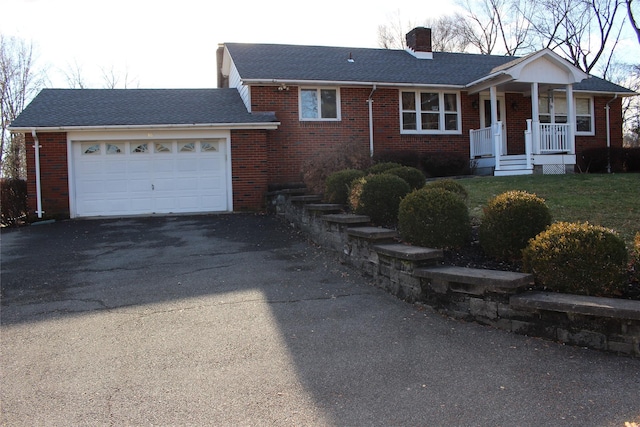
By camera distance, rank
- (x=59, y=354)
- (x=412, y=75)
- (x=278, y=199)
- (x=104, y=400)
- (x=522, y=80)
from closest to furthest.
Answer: (x=104, y=400), (x=59, y=354), (x=278, y=199), (x=522, y=80), (x=412, y=75)

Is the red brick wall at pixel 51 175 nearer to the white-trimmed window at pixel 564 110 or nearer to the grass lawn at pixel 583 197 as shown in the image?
the grass lawn at pixel 583 197

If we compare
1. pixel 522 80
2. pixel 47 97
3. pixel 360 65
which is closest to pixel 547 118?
pixel 522 80

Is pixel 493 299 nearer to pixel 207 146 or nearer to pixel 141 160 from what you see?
pixel 207 146

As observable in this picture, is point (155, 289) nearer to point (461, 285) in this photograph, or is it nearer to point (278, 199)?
point (461, 285)

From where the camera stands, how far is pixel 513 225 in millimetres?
5641

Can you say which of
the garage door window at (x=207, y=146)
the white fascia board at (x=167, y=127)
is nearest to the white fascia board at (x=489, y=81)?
the white fascia board at (x=167, y=127)

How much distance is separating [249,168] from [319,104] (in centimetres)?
334

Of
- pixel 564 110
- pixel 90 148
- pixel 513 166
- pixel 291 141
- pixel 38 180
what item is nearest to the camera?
pixel 38 180

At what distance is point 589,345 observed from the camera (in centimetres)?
416

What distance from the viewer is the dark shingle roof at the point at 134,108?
1363 cm

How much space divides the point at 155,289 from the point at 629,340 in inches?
215

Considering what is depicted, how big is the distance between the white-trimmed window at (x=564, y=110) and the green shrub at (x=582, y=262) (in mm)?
14418

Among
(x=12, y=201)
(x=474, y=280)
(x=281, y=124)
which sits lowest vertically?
(x=474, y=280)

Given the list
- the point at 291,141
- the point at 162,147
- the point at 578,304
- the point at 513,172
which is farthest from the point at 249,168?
the point at 578,304
